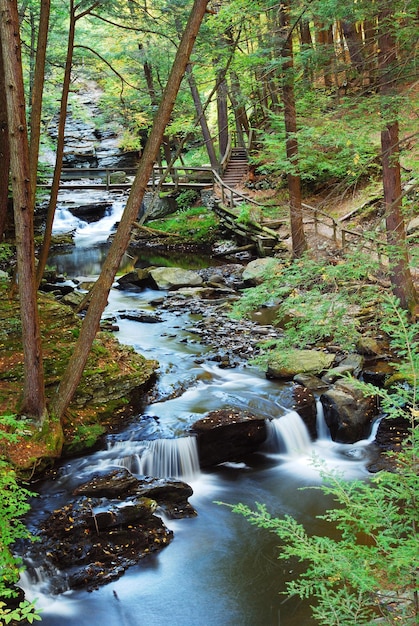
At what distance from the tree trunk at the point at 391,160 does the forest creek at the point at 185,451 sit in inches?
15.5

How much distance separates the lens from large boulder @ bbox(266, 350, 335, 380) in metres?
9.61

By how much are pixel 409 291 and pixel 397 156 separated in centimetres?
266

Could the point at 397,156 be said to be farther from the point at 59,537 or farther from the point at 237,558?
the point at 59,537

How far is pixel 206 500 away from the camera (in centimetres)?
707

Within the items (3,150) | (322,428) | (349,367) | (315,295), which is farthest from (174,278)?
(315,295)

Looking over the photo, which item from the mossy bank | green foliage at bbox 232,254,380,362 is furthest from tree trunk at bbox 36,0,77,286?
green foliage at bbox 232,254,380,362

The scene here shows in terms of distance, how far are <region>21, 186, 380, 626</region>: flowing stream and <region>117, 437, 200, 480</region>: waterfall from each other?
14 mm

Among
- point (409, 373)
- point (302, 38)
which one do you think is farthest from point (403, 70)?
point (302, 38)

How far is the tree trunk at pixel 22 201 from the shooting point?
5.67 metres

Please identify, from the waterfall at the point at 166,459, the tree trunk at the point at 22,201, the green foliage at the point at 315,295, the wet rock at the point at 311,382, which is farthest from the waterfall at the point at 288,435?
the tree trunk at the point at 22,201

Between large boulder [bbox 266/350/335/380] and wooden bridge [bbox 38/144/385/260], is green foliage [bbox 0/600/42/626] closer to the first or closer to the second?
large boulder [bbox 266/350/335/380]

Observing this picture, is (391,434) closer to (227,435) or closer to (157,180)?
(227,435)

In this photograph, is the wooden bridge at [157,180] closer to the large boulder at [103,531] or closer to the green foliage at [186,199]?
the green foliage at [186,199]

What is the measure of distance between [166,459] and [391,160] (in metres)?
5.67
